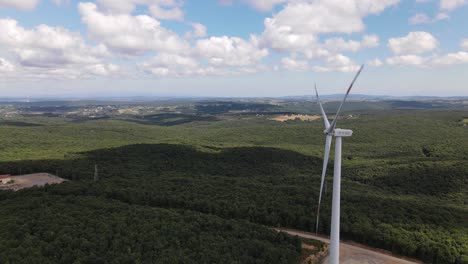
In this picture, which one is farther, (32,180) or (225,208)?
(32,180)

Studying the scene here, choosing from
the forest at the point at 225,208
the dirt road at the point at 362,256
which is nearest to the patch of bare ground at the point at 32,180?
the forest at the point at 225,208

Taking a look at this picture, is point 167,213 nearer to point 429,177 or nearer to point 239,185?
point 239,185

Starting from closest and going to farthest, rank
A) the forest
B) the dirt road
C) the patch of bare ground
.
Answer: the forest → the dirt road → the patch of bare ground

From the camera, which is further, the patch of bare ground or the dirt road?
the patch of bare ground

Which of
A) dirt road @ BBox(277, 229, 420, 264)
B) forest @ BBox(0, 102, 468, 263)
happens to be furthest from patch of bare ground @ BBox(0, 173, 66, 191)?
dirt road @ BBox(277, 229, 420, 264)

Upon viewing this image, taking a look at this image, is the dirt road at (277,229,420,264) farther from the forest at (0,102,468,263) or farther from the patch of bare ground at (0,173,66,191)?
the patch of bare ground at (0,173,66,191)

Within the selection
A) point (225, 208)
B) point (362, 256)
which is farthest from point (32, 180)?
point (362, 256)

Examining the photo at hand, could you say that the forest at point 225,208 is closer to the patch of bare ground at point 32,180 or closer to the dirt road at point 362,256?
the dirt road at point 362,256

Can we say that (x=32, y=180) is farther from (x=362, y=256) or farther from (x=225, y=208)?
(x=362, y=256)

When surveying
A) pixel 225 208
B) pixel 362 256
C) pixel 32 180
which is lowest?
pixel 362 256
